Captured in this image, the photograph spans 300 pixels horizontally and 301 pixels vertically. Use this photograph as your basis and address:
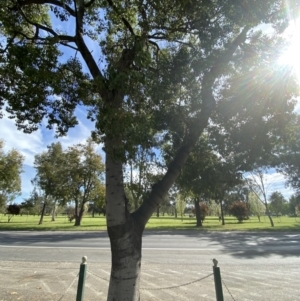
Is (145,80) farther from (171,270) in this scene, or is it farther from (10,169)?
(10,169)

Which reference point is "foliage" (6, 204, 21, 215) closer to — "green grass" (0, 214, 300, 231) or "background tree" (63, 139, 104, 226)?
"green grass" (0, 214, 300, 231)

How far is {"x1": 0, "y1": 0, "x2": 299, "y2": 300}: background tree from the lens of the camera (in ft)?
14.0

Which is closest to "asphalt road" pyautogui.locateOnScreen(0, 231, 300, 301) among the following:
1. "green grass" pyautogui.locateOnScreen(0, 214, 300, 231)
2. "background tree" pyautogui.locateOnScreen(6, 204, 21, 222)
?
"green grass" pyautogui.locateOnScreen(0, 214, 300, 231)

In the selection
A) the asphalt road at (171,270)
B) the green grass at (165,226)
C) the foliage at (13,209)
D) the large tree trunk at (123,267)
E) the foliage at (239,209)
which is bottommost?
the asphalt road at (171,270)

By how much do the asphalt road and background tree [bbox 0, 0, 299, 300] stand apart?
116 inches

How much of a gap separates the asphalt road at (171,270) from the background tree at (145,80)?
2951mm

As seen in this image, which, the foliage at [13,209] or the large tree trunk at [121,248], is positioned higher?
the foliage at [13,209]

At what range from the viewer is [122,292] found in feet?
13.8

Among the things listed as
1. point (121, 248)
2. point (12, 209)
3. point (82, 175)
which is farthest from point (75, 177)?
point (121, 248)

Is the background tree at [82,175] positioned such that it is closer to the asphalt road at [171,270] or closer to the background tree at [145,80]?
the asphalt road at [171,270]

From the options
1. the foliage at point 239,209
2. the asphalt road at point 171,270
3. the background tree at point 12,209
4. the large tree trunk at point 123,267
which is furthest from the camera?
the background tree at point 12,209

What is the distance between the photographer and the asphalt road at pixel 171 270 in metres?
6.59

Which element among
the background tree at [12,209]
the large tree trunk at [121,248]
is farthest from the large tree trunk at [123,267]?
the background tree at [12,209]

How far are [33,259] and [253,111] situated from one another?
1040 centimetres
